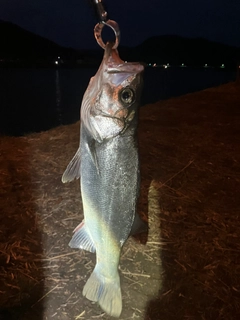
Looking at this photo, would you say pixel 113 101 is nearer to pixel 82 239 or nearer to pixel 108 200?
pixel 108 200

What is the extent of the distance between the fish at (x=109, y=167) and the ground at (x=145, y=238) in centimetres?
117

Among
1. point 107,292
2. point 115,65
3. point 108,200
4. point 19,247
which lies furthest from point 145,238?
point 115,65

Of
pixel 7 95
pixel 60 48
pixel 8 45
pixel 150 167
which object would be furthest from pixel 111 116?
pixel 8 45

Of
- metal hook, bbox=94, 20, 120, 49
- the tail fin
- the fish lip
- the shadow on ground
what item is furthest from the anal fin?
the shadow on ground

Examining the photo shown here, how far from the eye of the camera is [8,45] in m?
98.3

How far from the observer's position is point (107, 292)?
2.08 m

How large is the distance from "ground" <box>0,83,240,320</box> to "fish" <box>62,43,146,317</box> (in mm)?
1169

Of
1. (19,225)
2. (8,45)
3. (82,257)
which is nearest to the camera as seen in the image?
(82,257)

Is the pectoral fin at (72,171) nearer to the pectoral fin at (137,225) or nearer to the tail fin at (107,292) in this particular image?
the pectoral fin at (137,225)

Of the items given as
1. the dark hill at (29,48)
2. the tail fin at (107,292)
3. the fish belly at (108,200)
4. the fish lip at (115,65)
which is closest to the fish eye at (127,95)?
the fish lip at (115,65)

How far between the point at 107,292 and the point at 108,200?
60 cm

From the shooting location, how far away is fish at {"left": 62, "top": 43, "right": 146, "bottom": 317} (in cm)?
185

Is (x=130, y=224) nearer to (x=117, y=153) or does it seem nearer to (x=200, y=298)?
(x=117, y=153)

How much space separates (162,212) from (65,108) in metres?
24.5
